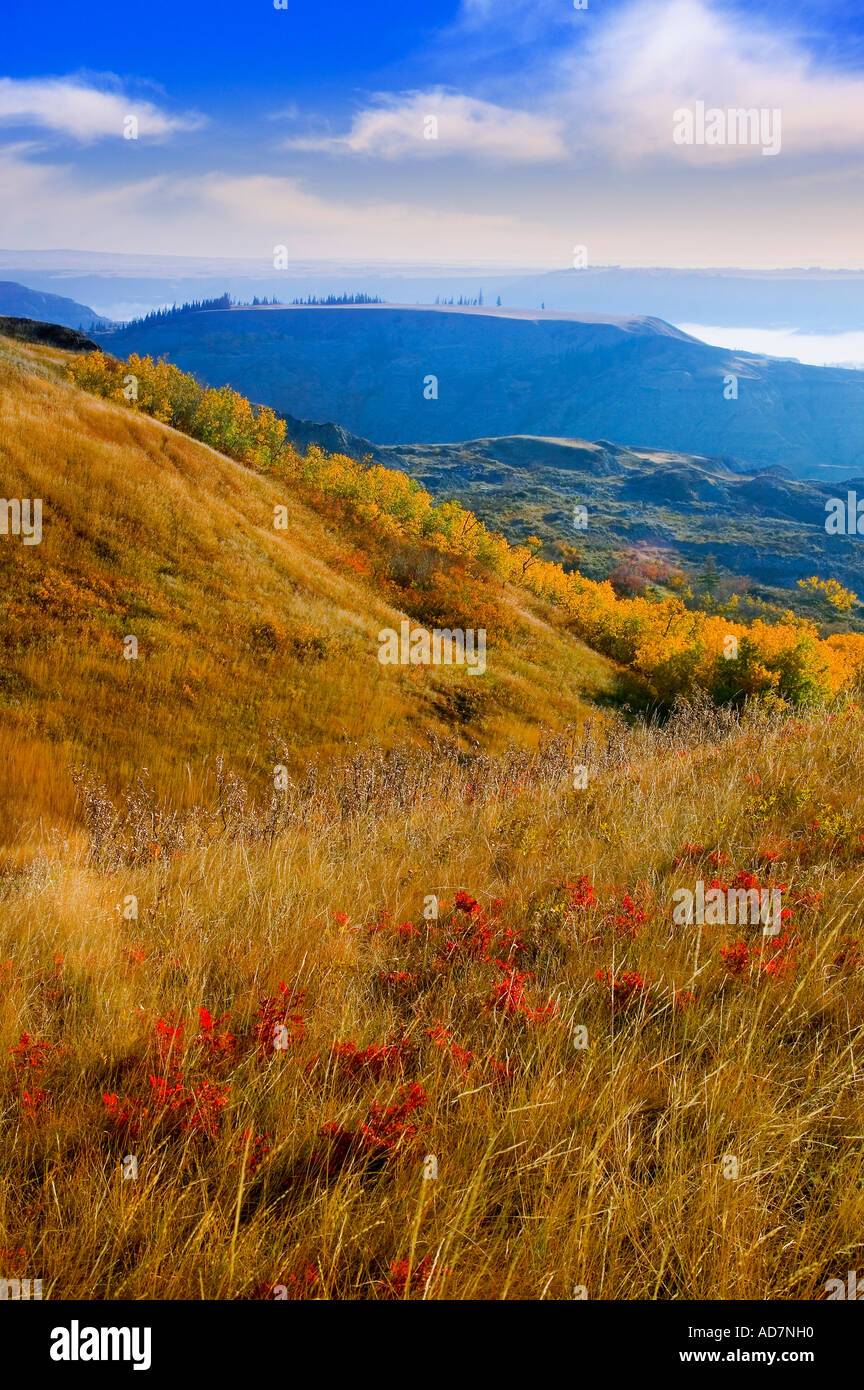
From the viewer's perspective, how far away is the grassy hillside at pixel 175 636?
48.0ft

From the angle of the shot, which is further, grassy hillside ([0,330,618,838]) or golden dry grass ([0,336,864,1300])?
grassy hillside ([0,330,618,838])

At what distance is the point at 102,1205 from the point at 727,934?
9.56 feet

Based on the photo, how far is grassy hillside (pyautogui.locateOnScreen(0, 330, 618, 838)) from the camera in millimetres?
14617

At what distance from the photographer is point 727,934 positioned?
11.6 feet

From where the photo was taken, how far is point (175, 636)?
18.2 metres

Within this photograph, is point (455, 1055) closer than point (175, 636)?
Yes

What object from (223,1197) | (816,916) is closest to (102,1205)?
(223,1197)

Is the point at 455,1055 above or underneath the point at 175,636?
underneath

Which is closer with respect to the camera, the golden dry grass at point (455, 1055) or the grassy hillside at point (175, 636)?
the golden dry grass at point (455, 1055)
